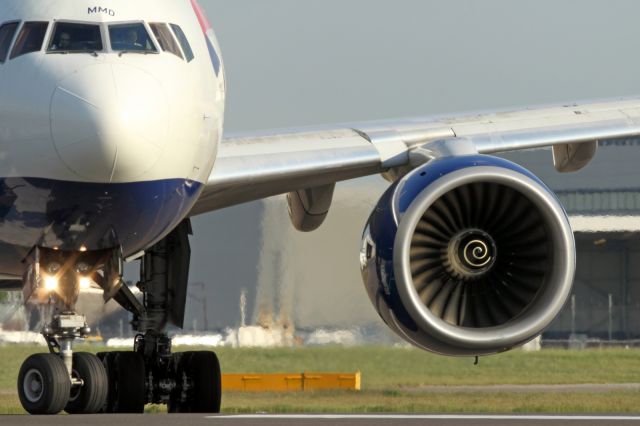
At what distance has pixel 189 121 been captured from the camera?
12.5 metres

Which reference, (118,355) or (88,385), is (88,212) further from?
(118,355)

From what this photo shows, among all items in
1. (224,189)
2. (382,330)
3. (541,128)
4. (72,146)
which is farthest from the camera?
(382,330)

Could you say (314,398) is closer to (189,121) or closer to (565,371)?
(565,371)

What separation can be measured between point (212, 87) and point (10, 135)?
1840mm

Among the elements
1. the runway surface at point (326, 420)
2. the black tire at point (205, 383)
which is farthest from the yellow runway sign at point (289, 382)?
the runway surface at point (326, 420)

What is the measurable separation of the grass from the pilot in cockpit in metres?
10.2

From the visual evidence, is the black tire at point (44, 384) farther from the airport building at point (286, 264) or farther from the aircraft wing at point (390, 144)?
the airport building at point (286, 264)

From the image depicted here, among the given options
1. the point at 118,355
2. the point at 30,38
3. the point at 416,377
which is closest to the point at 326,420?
the point at 30,38

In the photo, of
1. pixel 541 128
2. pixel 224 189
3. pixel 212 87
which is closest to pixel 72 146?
pixel 212 87

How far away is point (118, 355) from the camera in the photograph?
51.1 ft

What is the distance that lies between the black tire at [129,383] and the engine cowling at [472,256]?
2653 mm

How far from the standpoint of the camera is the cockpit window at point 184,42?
12880mm

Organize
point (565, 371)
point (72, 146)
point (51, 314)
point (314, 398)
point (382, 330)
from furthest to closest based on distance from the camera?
point (565, 371), point (382, 330), point (314, 398), point (51, 314), point (72, 146)

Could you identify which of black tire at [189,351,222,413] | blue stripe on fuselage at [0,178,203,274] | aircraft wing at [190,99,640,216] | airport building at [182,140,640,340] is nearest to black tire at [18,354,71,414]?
blue stripe on fuselage at [0,178,203,274]
